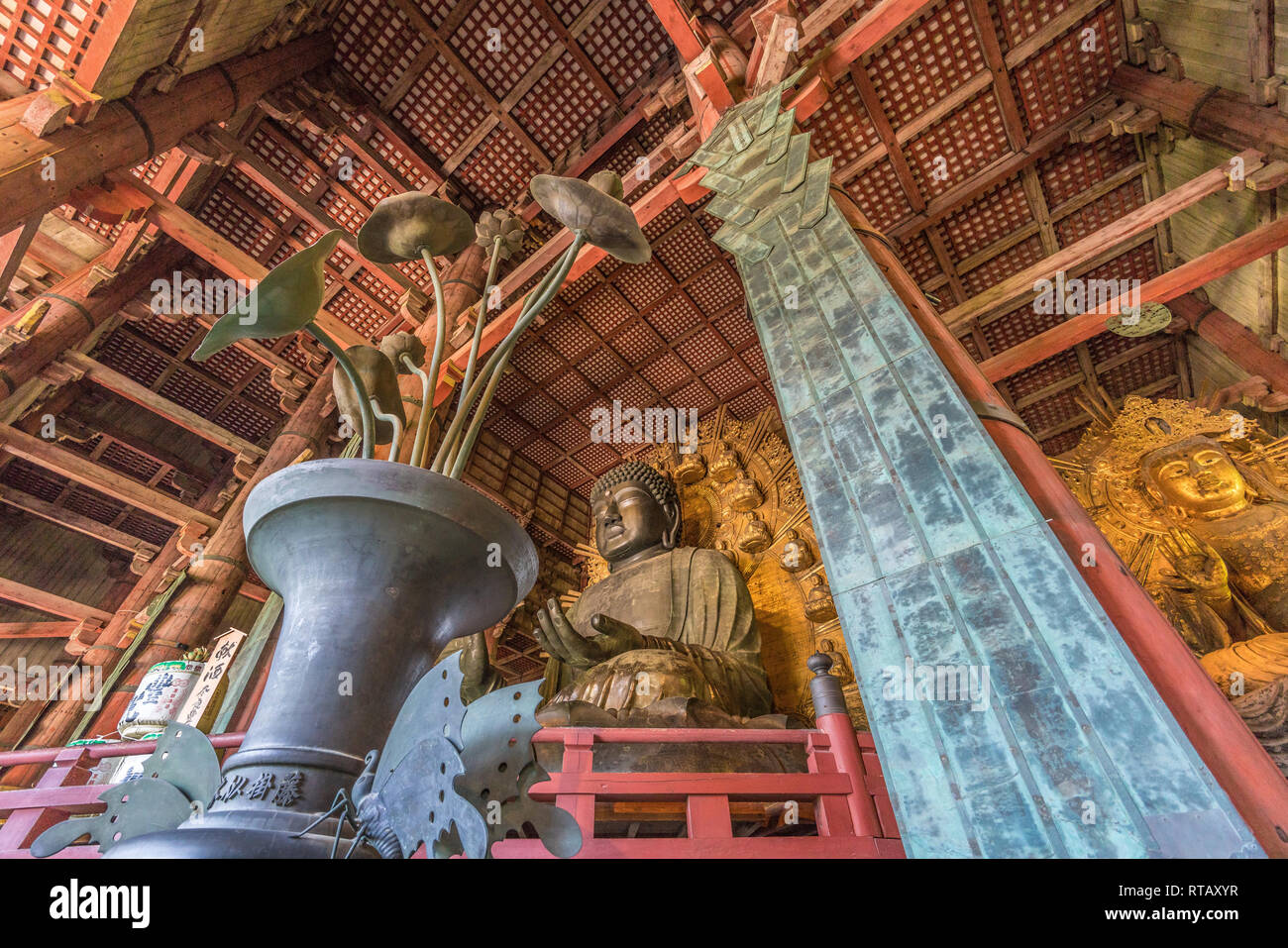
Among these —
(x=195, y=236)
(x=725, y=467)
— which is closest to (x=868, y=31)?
(x=725, y=467)

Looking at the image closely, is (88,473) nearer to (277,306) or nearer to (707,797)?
(277,306)

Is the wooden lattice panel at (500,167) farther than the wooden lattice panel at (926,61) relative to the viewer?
Yes

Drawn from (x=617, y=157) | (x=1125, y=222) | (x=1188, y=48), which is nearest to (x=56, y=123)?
(x=617, y=157)

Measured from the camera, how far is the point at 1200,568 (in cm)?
398

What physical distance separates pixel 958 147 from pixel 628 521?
4336mm

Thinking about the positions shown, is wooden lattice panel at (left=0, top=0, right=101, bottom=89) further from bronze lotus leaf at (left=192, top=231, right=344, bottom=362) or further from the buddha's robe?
the buddha's robe

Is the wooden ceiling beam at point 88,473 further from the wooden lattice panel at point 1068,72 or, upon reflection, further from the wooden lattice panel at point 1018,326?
the wooden lattice panel at point 1068,72

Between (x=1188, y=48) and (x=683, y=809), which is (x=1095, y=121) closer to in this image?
(x=1188, y=48)

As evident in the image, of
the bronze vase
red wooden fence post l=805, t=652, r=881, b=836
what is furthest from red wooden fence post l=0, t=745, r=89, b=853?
red wooden fence post l=805, t=652, r=881, b=836

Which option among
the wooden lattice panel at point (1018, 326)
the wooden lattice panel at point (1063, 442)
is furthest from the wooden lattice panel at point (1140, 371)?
the wooden lattice panel at point (1018, 326)

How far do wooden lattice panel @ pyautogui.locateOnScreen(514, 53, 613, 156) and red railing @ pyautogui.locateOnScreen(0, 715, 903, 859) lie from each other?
5.44 meters

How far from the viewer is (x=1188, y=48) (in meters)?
4.43

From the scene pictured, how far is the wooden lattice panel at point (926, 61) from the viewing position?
4.60 meters
